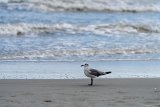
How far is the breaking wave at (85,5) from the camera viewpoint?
2965cm

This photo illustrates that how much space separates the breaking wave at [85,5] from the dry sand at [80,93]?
1888 cm

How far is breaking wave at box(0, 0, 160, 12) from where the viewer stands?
29647 mm

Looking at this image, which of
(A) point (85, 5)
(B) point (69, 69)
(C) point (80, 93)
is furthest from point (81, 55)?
(A) point (85, 5)

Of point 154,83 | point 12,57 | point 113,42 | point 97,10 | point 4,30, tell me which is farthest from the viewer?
point 97,10

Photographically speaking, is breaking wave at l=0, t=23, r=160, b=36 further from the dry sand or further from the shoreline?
the dry sand

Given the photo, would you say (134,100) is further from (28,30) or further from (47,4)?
(47,4)

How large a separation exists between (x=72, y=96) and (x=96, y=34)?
1027 centimetres

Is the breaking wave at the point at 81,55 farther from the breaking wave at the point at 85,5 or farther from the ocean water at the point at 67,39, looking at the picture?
the breaking wave at the point at 85,5

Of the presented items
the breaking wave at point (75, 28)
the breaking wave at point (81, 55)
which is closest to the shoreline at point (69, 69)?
the breaking wave at point (81, 55)

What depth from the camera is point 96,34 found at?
1823 centimetres

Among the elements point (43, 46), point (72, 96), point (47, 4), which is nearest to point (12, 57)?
point (43, 46)

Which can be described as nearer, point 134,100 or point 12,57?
point 134,100

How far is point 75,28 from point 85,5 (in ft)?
41.1

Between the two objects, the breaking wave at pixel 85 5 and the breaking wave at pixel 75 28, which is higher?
the breaking wave at pixel 85 5
